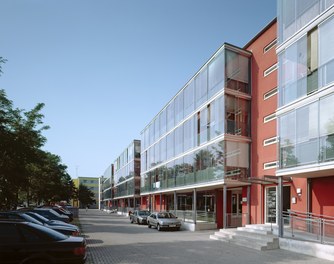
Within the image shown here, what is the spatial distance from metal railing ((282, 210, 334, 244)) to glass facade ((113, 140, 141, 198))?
45.7 m

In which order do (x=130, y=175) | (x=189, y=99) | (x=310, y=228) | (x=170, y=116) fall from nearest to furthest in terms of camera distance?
(x=310, y=228), (x=189, y=99), (x=170, y=116), (x=130, y=175)

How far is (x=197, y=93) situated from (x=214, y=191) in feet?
26.8

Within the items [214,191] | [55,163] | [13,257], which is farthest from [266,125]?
[55,163]

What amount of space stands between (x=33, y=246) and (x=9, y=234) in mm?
630

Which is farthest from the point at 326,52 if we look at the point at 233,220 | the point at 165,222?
the point at 165,222

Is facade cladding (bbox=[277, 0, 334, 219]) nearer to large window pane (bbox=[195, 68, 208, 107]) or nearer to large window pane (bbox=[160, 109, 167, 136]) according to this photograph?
large window pane (bbox=[195, 68, 208, 107])

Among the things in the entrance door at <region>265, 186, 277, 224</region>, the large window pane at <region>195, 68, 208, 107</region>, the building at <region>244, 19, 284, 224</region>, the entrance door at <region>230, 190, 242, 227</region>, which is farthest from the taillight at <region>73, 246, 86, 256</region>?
the large window pane at <region>195, 68, 208, 107</region>

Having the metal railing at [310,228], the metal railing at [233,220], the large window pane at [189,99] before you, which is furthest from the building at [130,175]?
the metal railing at [310,228]

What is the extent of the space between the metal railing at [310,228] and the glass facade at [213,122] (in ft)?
24.6

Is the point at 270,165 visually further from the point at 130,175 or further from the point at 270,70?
the point at 130,175

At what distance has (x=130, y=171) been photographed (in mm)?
65000

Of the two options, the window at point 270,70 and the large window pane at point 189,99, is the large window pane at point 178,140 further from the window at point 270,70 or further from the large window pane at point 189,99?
the window at point 270,70

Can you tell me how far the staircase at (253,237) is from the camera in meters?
16.1

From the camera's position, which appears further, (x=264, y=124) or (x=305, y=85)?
(x=264, y=124)
